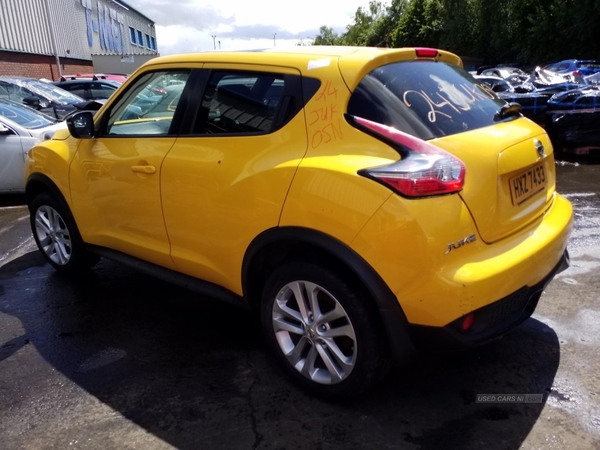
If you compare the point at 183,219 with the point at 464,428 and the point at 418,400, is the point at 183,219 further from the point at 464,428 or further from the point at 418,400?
the point at 464,428

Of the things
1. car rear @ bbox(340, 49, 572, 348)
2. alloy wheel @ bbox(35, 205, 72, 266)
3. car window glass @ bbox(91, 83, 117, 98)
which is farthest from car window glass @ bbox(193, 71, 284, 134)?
car window glass @ bbox(91, 83, 117, 98)

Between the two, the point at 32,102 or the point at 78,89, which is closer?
the point at 32,102

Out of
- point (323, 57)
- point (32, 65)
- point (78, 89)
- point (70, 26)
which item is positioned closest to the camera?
point (323, 57)

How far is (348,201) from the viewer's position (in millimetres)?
2553

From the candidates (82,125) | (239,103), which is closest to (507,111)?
(239,103)

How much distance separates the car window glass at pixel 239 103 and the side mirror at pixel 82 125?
1.11m

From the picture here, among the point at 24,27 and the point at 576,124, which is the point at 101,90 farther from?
the point at 24,27

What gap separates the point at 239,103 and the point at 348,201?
40.2 inches

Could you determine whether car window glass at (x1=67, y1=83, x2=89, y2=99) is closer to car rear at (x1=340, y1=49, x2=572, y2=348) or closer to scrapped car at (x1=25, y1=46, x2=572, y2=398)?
scrapped car at (x1=25, y1=46, x2=572, y2=398)

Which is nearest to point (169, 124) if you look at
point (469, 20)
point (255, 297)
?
point (255, 297)

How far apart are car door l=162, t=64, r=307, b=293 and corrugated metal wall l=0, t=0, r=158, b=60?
87.8 feet

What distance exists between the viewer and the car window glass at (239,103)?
3.02 metres

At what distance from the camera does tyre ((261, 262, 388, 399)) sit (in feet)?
8.75

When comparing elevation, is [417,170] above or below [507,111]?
below
